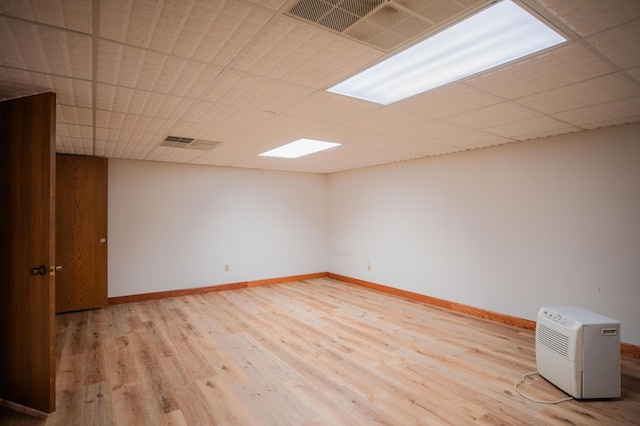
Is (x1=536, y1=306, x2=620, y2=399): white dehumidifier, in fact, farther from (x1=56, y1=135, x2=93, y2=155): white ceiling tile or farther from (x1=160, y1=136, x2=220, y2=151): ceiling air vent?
(x1=56, y1=135, x2=93, y2=155): white ceiling tile

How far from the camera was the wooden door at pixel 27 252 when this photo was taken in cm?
233

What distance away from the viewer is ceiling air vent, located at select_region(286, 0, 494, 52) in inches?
58.3

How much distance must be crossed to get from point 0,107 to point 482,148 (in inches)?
200

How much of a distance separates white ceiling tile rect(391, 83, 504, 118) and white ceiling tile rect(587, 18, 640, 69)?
2.33 ft

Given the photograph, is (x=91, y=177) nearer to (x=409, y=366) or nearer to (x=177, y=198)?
(x=177, y=198)

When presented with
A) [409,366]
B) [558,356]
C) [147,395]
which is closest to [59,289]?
[147,395]

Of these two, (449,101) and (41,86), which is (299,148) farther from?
(41,86)

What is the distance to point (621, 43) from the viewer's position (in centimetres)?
174

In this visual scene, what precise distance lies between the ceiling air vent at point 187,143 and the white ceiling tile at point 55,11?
7.74 feet

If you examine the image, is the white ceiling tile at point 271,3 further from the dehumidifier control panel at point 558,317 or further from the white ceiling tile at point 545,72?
the dehumidifier control panel at point 558,317

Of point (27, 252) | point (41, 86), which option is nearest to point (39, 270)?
point (27, 252)

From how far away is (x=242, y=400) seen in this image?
2551mm

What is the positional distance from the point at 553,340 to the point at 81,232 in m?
5.97

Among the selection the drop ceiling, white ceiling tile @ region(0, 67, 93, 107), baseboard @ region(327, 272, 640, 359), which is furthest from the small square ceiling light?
baseboard @ region(327, 272, 640, 359)
